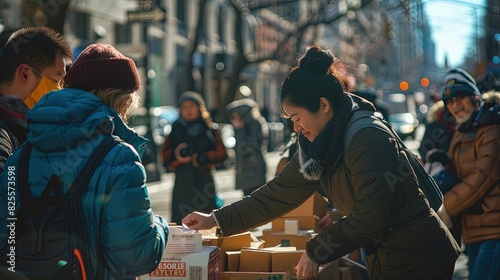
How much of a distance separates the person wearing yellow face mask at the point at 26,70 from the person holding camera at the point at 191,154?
650cm

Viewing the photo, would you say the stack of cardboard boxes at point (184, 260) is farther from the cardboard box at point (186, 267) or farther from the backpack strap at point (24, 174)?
the backpack strap at point (24, 174)

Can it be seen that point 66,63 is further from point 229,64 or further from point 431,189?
point 229,64

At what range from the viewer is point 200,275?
161 inches

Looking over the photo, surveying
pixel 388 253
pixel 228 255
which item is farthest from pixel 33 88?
pixel 388 253

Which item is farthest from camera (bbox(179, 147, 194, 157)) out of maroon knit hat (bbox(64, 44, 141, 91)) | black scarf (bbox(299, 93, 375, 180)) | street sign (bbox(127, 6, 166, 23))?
street sign (bbox(127, 6, 166, 23))

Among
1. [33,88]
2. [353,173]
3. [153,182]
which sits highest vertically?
[33,88]

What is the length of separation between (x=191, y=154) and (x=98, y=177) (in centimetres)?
753

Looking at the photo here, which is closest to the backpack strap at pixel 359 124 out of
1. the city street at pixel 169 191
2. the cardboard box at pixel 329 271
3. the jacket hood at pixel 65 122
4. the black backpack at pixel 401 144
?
the black backpack at pixel 401 144

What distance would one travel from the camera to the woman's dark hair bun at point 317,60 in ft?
12.8

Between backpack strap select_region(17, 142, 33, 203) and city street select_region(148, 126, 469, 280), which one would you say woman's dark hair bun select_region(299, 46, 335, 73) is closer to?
backpack strap select_region(17, 142, 33, 203)

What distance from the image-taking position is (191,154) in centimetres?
1073

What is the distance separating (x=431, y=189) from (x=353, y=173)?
0.54 m

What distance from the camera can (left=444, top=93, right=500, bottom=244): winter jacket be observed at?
613 cm

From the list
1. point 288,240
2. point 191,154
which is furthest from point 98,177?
point 191,154
